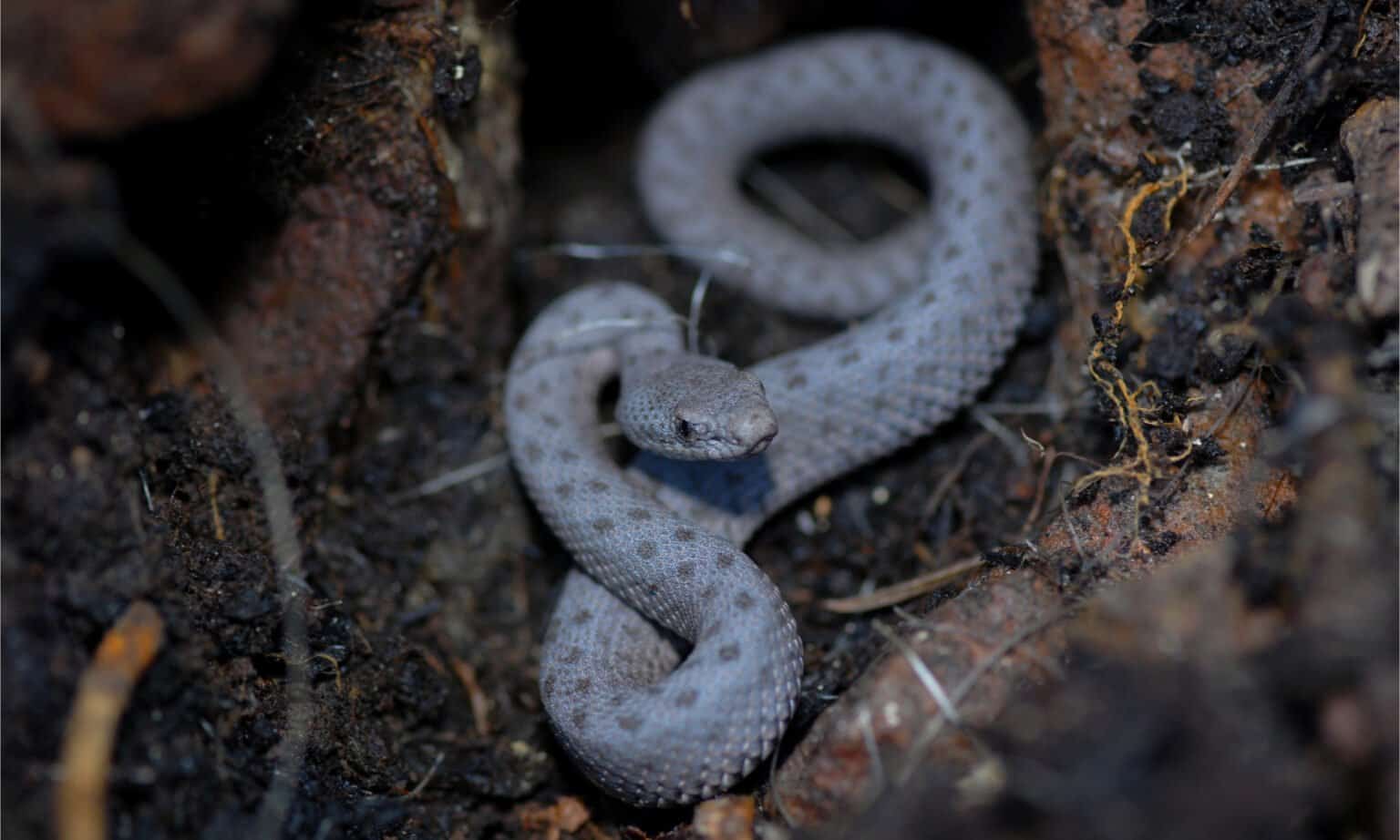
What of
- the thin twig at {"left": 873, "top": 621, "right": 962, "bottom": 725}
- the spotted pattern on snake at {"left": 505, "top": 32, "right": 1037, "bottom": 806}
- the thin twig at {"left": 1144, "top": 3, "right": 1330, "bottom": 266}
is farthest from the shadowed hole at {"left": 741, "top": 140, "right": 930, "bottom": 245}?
the thin twig at {"left": 873, "top": 621, "right": 962, "bottom": 725}

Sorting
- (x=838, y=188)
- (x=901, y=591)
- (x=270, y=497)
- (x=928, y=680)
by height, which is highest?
(x=838, y=188)

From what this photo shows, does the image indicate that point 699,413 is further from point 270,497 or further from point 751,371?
point 270,497

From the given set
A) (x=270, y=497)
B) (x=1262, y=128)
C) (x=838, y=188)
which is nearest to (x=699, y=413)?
(x=270, y=497)

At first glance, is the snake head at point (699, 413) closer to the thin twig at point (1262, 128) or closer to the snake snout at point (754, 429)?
the snake snout at point (754, 429)

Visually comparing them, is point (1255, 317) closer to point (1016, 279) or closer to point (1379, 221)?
point (1379, 221)

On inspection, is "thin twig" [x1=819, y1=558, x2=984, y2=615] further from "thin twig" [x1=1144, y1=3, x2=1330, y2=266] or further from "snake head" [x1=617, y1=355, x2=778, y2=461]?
"thin twig" [x1=1144, y1=3, x2=1330, y2=266]

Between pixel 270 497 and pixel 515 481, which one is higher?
pixel 270 497

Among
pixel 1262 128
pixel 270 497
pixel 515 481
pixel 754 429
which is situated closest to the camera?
pixel 1262 128
